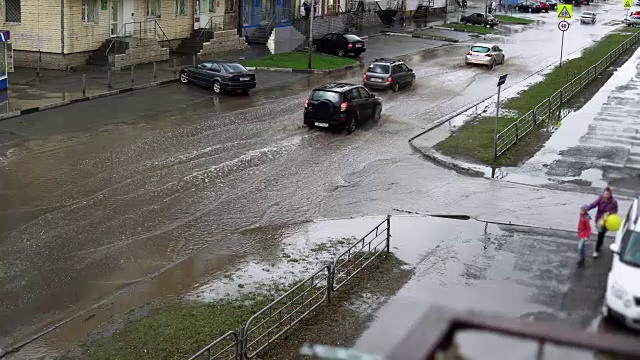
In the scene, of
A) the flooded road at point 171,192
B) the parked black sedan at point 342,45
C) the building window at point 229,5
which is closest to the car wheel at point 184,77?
the flooded road at point 171,192

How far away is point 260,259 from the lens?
15.4 meters

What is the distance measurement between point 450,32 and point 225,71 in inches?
1419

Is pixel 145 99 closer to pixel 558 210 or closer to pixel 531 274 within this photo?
pixel 558 210

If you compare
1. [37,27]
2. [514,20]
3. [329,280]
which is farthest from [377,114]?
[514,20]

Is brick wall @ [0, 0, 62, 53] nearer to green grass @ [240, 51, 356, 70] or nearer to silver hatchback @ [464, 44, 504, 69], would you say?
green grass @ [240, 51, 356, 70]

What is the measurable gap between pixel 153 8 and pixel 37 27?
294 inches

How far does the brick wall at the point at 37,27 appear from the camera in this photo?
35469mm

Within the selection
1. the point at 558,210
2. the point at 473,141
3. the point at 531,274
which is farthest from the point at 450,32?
the point at 531,274

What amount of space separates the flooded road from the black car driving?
1.49 ft

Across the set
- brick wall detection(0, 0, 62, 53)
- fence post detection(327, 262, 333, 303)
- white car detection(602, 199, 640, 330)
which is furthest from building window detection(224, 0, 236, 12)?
white car detection(602, 199, 640, 330)

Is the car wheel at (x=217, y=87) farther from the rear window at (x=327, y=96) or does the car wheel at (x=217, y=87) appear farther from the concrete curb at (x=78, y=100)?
the rear window at (x=327, y=96)

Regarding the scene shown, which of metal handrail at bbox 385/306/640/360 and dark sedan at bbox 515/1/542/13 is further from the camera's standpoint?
dark sedan at bbox 515/1/542/13

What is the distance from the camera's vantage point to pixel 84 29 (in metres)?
36.6

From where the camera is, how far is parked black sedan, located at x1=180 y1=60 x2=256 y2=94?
3231 centimetres
